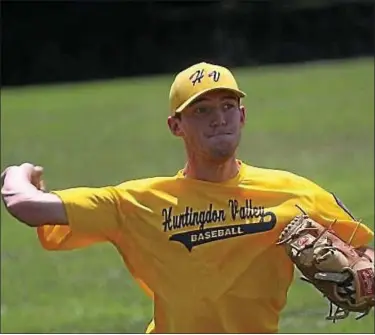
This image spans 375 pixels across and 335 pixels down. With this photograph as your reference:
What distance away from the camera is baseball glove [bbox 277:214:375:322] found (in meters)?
4.32

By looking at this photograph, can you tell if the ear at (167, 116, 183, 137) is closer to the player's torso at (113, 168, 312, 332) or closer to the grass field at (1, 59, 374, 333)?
the player's torso at (113, 168, 312, 332)

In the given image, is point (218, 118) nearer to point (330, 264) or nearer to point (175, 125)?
point (175, 125)

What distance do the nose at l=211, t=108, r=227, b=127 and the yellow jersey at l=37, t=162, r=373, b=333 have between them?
0.80ft

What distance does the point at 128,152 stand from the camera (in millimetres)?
19734

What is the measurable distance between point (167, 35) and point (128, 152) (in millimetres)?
18666

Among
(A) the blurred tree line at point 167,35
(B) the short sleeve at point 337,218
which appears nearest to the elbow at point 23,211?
(B) the short sleeve at point 337,218

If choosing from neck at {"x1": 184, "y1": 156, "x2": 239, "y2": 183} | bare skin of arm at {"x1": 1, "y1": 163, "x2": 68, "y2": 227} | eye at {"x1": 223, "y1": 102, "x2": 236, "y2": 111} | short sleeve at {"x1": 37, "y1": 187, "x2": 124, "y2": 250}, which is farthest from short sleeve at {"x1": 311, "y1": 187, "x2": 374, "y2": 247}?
bare skin of arm at {"x1": 1, "y1": 163, "x2": 68, "y2": 227}

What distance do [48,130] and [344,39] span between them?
16.1 metres

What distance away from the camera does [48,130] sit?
24234 mm

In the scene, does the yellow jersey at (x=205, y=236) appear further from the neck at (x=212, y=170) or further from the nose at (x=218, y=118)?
the nose at (x=218, y=118)

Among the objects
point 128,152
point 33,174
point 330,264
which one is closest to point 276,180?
point 330,264

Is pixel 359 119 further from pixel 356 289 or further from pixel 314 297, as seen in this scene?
pixel 356 289

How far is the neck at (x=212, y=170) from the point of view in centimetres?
446

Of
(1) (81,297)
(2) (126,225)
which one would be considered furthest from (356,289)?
(1) (81,297)
